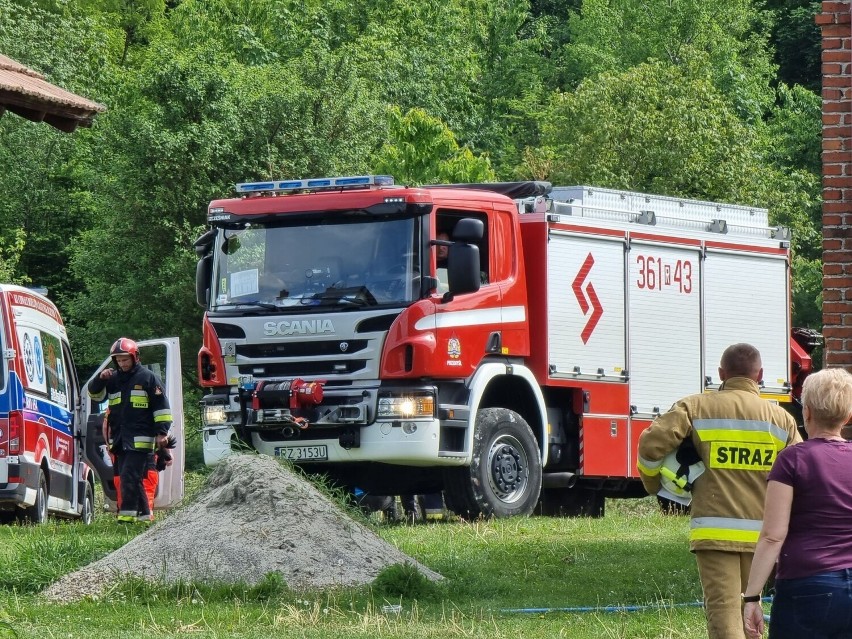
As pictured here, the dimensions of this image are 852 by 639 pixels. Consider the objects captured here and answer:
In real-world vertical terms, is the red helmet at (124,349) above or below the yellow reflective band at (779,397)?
above

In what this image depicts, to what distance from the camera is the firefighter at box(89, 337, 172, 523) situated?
15.3 m

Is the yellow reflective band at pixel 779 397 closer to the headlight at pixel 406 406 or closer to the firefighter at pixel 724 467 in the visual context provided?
the headlight at pixel 406 406

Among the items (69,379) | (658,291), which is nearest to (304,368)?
(69,379)

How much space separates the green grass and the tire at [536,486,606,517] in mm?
5334

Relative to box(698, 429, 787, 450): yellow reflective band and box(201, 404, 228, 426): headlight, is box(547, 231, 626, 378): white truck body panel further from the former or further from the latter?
box(698, 429, 787, 450): yellow reflective band

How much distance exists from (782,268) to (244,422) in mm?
7416

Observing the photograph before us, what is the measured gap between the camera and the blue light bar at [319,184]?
1560cm

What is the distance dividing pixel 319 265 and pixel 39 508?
3696mm

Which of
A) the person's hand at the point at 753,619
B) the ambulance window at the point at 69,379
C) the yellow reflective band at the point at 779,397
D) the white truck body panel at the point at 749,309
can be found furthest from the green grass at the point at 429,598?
the yellow reflective band at the point at 779,397

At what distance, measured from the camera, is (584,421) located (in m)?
17.3

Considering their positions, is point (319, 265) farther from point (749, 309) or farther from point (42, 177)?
point (42, 177)

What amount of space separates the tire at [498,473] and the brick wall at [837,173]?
5.23 metres

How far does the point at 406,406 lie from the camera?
49.9ft

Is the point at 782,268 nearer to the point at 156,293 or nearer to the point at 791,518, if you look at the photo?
the point at 791,518
